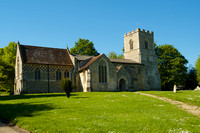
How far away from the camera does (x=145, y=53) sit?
4750cm

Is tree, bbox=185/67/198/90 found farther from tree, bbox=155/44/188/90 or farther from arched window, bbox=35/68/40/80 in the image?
arched window, bbox=35/68/40/80

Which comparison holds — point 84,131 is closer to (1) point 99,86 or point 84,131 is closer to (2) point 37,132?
(2) point 37,132

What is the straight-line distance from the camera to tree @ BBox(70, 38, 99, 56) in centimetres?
5819

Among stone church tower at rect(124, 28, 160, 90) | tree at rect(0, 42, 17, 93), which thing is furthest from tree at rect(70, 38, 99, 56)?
tree at rect(0, 42, 17, 93)

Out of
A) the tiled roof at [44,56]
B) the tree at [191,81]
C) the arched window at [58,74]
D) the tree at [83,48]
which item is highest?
the tree at [83,48]

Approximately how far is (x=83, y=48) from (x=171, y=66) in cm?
2745

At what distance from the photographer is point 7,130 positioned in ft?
29.7

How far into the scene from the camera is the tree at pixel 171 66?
51.4m

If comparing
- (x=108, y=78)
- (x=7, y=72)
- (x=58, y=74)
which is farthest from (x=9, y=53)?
(x=108, y=78)

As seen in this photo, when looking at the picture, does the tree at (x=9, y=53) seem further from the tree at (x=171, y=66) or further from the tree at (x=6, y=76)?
the tree at (x=171, y=66)

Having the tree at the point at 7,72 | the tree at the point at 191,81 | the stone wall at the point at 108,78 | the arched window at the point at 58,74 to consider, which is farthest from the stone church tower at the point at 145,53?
the tree at the point at 7,72

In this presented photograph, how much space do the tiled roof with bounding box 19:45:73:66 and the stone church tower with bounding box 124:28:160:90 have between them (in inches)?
713

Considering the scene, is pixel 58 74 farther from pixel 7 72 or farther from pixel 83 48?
pixel 83 48

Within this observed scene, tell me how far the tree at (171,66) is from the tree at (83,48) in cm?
2108
